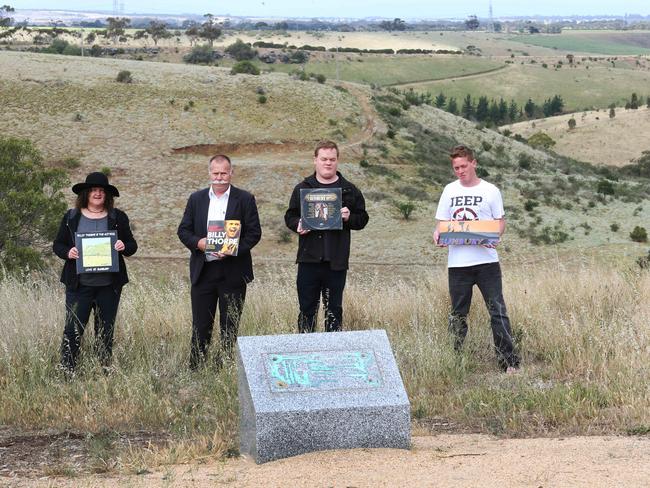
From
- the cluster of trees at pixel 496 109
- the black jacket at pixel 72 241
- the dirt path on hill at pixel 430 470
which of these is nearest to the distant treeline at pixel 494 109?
the cluster of trees at pixel 496 109

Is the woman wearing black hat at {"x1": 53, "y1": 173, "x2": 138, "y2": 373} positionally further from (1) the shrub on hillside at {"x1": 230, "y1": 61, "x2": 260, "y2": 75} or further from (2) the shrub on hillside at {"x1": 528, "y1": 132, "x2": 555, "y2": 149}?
(2) the shrub on hillside at {"x1": 528, "y1": 132, "x2": 555, "y2": 149}

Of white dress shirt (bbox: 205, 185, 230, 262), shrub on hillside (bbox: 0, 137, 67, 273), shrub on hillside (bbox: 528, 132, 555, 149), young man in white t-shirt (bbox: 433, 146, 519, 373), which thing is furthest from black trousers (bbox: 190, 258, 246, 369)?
shrub on hillside (bbox: 528, 132, 555, 149)

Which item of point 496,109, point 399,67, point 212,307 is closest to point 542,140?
point 496,109

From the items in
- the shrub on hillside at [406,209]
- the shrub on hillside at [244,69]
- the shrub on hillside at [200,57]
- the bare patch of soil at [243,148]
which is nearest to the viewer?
the shrub on hillside at [406,209]

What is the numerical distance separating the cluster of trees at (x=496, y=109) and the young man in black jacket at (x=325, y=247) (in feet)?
266

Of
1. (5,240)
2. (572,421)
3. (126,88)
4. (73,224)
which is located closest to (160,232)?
(5,240)

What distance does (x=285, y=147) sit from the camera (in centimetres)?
3719

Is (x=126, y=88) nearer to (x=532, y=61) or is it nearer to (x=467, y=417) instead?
(x=467, y=417)

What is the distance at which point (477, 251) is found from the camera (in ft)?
25.2

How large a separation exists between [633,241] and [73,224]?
24.8m

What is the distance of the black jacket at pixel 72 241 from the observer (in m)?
7.52

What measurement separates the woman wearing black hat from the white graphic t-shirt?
2458 mm

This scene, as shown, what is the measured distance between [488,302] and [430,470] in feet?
8.90

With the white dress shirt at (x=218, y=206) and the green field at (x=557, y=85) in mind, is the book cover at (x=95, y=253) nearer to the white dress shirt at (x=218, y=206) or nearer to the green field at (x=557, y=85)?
the white dress shirt at (x=218, y=206)
